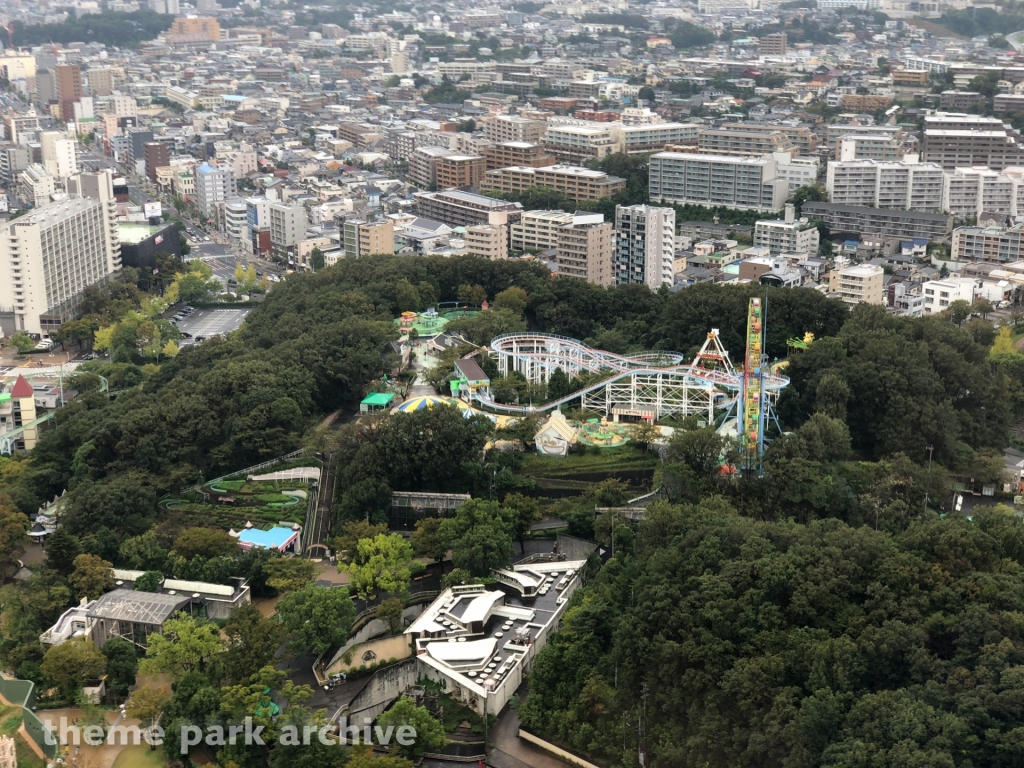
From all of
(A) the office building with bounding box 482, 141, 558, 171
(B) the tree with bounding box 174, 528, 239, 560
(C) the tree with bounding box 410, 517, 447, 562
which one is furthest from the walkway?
(A) the office building with bounding box 482, 141, 558, 171

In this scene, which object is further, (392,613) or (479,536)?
(479,536)

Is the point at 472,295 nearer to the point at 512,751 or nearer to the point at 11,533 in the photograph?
the point at 11,533

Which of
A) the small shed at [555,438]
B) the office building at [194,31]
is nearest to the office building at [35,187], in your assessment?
the small shed at [555,438]

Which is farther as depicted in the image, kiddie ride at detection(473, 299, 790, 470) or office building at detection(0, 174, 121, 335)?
office building at detection(0, 174, 121, 335)

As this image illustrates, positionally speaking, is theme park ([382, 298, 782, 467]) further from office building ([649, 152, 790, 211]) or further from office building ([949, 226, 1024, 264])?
office building ([649, 152, 790, 211])

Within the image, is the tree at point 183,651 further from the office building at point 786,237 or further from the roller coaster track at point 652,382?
the office building at point 786,237

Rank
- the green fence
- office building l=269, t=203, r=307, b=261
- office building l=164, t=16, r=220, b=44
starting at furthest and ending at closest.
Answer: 1. office building l=164, t=16, r=220, b=44
2. office building l=269, t=203, r=307, b=261
3. the green fence

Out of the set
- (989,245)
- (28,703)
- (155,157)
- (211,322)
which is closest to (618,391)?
(28,703)
